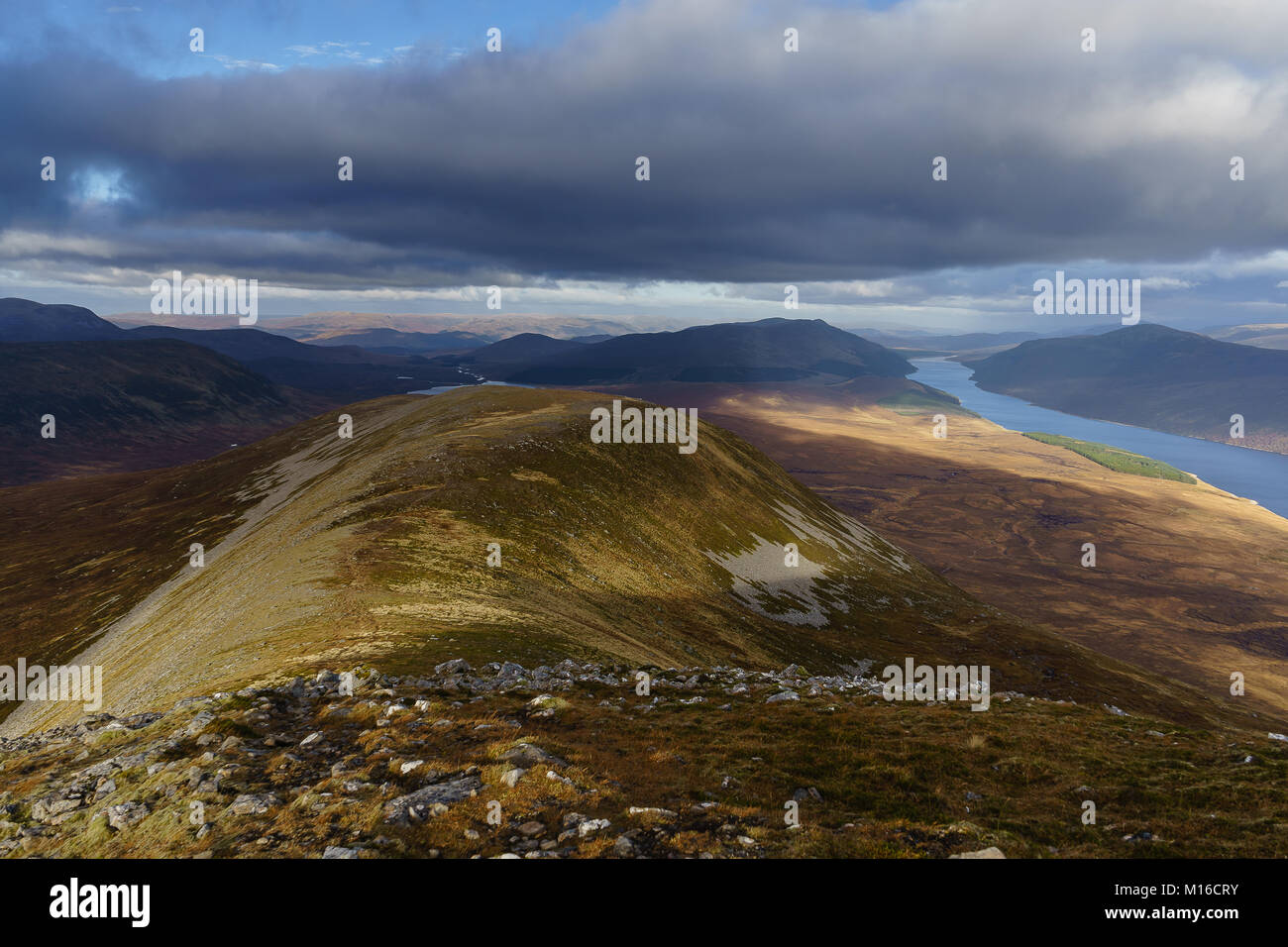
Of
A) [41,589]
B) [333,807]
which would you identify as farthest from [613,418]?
[333,807]

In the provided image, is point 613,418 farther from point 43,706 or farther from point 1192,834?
point 1192,834

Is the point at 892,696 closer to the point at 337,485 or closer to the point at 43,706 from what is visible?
the point at 43,706

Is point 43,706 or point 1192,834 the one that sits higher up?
point 1192,834

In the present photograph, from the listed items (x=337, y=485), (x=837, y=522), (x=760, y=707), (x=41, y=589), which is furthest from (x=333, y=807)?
(x=837, y=522)

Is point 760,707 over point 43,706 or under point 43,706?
over

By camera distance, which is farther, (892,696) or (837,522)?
(837,522)

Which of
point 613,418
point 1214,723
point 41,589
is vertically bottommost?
point 1214,723
